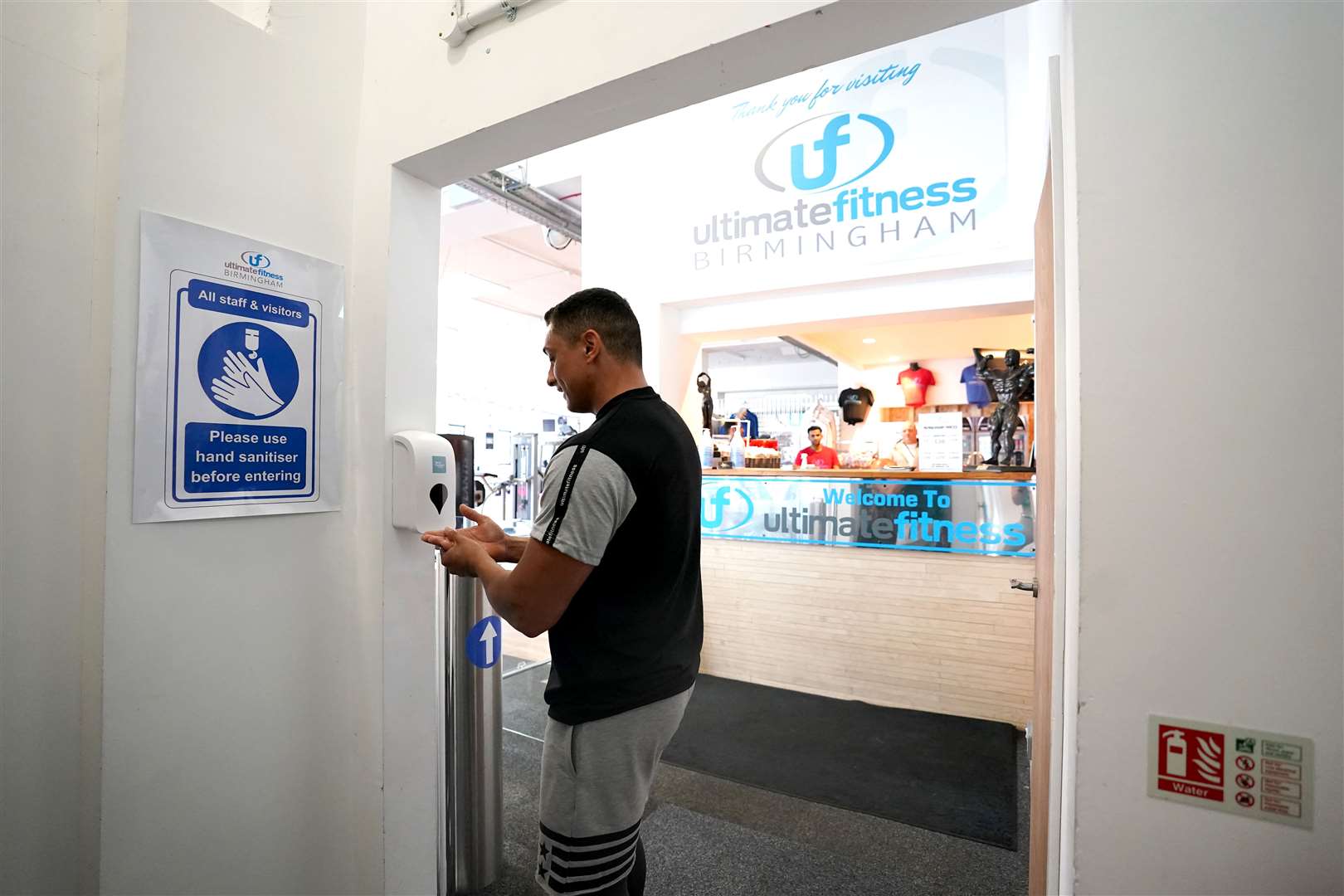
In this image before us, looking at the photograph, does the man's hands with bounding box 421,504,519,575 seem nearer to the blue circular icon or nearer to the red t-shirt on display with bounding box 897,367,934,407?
the blue circular icon

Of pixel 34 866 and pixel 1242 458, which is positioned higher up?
pixel 1242 458

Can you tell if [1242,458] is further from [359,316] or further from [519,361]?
[519,361]

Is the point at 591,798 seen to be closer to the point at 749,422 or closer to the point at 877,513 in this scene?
the point at 877,513

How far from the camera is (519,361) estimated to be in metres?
11.7

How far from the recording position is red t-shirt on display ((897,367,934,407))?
8242mm

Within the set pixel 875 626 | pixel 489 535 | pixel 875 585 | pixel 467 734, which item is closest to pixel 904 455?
pixel 875 585

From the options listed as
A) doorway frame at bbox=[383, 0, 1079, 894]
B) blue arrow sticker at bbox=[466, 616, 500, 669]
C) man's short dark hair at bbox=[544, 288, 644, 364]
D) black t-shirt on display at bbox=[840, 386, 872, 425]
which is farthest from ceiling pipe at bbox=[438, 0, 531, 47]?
black t-shirt on display at bbox=[840, 386, 872, 425]

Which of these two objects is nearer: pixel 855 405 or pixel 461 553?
pixel 461 553

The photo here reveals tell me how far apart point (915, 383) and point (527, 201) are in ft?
16.9

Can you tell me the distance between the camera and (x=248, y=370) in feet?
5.23

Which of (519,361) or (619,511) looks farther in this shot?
(519,361)

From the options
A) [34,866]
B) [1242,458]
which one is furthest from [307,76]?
[1242,458]

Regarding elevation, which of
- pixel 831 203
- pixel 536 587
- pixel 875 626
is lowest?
pixel 875 626

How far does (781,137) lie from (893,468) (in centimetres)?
228
